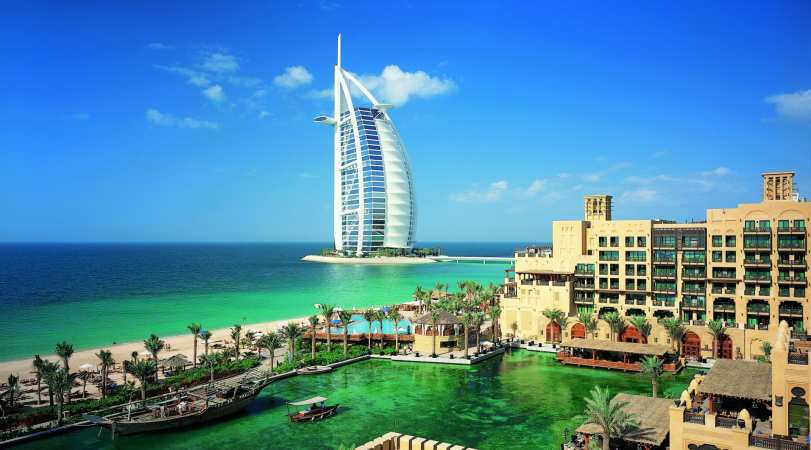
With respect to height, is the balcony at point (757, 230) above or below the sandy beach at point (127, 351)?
above

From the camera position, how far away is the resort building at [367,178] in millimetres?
172625

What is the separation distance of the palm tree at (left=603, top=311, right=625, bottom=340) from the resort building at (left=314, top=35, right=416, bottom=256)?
4906 inches

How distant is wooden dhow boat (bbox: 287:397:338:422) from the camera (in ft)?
109

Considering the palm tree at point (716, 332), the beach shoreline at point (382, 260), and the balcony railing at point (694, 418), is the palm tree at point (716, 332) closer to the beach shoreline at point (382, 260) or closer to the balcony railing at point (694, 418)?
the balcony railing at point (694, 418)

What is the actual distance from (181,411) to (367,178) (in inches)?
5543

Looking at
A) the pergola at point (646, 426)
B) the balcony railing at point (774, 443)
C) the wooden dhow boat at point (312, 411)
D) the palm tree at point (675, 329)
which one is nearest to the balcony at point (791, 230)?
the palm tree at point (675, 329)

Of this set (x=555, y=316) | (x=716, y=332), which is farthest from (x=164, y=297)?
(x=716, y=332)

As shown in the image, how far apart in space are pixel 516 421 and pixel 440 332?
65.8 ft

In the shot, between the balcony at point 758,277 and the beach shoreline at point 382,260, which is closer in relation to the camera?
the balcony at point 758,277

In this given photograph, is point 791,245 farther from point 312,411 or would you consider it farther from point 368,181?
point 368,181

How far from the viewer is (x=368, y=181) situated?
563ft

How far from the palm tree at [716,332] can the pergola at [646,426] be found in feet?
75.6

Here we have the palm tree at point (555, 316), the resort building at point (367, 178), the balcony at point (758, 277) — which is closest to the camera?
the balcony at point (758, 277)

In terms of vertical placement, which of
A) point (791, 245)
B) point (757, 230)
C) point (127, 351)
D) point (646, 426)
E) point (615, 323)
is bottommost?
point (127, 351)
